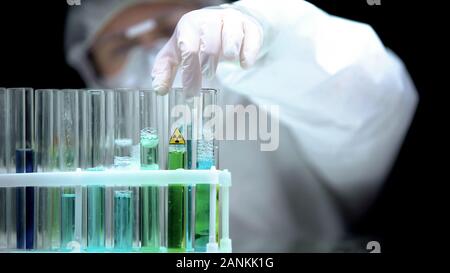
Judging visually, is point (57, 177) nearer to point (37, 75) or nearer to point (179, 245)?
point (179, 245)

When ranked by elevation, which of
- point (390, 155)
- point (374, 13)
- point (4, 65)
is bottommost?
point (390, 155)

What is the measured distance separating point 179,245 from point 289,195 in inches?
31.2

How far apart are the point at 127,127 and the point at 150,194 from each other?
184mm

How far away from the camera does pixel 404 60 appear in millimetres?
2299

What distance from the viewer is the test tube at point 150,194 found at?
1.72 m

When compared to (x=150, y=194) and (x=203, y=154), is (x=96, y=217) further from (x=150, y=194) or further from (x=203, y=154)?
(x=203, y=154)

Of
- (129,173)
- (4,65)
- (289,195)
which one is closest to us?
(129,173)

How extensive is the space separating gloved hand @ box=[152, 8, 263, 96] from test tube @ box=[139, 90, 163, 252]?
13 cm

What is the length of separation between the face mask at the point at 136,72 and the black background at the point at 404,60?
17cm

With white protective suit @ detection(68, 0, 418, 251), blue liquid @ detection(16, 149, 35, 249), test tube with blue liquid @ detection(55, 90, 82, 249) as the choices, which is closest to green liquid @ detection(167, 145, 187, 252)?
test tube with blue liquid @ detection(55, 90, 82, 249)

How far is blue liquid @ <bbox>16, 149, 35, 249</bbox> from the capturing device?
174cm

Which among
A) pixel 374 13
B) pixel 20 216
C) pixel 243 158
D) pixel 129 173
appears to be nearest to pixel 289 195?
pixel 243 158

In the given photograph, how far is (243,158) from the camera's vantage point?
2428 millimetres

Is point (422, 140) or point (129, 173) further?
point (422, 140)
